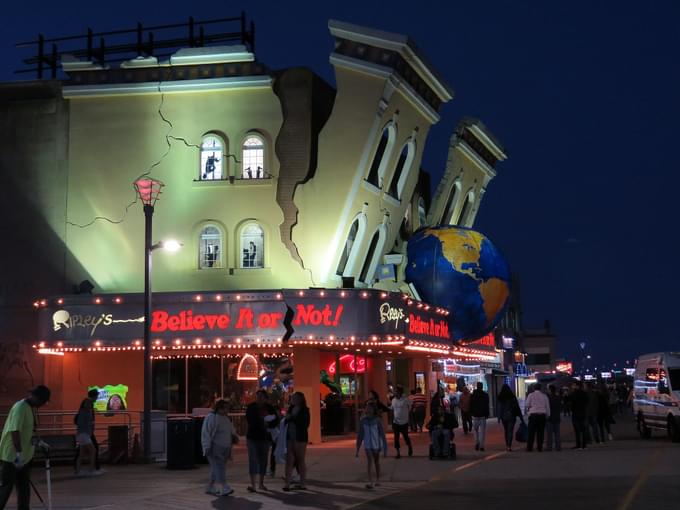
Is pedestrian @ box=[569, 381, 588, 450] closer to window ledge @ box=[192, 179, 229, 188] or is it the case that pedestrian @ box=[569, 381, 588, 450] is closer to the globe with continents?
the globe with continents

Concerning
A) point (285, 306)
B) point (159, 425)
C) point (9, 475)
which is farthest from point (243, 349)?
point (9, 475)

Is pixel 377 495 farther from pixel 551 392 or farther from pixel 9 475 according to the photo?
pixel 551 392

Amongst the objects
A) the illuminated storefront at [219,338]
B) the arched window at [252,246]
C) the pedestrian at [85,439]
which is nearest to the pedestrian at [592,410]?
the illuminated storefront at [219,338]

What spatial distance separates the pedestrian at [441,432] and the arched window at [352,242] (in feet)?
28.9

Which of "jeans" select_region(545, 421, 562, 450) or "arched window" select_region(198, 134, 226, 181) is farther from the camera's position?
"arched window" select_region(198, 134, 226, 181)

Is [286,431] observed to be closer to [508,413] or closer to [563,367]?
[508,413]

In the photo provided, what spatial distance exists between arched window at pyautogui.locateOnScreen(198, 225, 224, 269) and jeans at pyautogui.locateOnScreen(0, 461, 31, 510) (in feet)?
58.0

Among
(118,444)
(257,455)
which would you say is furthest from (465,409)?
(257,455)

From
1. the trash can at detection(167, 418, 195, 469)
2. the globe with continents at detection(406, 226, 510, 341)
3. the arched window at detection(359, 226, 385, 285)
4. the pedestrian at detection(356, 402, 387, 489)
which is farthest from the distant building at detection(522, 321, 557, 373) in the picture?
the pedestrian at detection(356, 402, 387, 489)

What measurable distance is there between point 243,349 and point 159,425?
6.90 m

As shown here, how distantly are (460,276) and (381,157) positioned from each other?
5945 millimetres

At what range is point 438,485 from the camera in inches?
712

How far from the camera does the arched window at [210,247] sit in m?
30.7

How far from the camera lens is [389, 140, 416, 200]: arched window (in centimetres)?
3404
